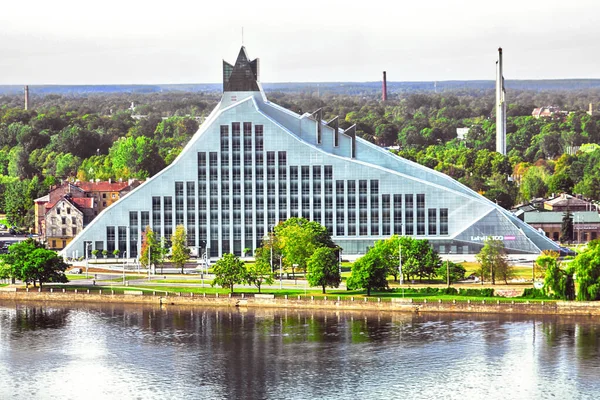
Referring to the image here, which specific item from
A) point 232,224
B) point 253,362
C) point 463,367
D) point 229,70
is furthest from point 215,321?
point 229,70

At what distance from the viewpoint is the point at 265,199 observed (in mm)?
148000

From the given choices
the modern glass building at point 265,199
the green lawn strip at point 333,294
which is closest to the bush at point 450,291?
the green lawn strip at point 333,294

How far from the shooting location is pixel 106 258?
481ft

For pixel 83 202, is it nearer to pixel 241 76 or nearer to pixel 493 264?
pixel 241 76

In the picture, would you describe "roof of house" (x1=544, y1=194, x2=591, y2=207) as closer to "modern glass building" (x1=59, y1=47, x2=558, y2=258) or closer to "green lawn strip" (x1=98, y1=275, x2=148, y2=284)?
"modern glass building" (x1=59, y1=47, x2=558, y2=258)

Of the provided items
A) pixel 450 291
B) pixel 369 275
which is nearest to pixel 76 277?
pixel 369 275

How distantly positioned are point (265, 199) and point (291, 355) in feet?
162

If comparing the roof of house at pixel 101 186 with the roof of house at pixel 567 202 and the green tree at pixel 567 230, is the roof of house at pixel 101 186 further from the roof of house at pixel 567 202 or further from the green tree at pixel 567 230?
the green tree at pixel 567 230

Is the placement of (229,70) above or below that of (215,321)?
above

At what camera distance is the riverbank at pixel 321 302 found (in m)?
114

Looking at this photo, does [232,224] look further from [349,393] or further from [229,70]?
[349,393]

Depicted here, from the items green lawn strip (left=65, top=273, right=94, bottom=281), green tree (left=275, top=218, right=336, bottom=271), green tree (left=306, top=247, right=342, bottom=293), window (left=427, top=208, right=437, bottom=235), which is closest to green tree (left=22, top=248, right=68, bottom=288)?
green lawn strip (left=65, top=273, right=94, bottom=281)

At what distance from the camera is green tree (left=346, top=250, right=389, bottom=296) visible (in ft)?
394

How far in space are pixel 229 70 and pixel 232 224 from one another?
16119mm
